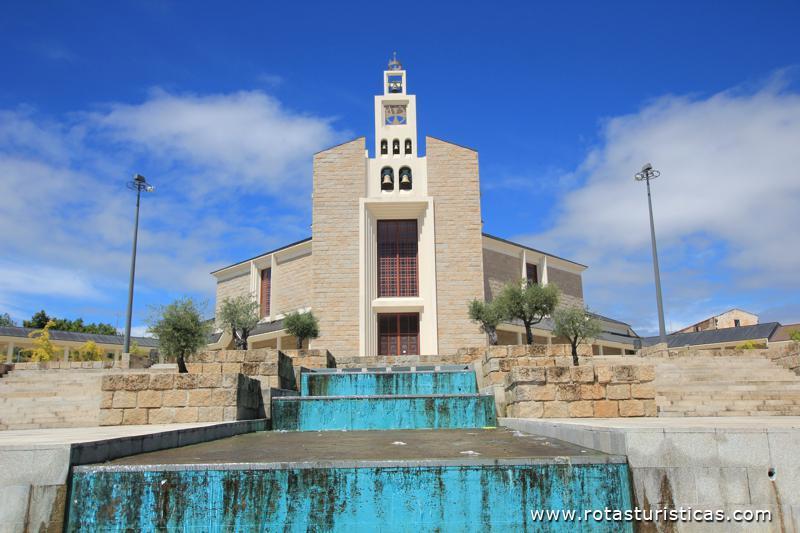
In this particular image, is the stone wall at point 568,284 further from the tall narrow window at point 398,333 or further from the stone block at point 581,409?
the stone block at point 581,409

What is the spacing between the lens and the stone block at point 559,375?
9.55 metres

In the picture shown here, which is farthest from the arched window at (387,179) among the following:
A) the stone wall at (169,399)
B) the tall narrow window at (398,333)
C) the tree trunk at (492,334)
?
the stone wall at (169,399)

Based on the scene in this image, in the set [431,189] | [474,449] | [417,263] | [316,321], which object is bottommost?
[474,449]

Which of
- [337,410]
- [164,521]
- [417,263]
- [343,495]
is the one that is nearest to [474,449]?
[343,495]

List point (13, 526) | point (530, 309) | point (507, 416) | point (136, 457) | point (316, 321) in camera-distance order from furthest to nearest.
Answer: point (316, 321) → point (530, 309) → point (507, 416) → point (136, 457) → point (13, 526)

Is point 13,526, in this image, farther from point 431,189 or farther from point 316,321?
point 431,189

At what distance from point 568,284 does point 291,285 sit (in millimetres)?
18502

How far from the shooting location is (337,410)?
414 inches

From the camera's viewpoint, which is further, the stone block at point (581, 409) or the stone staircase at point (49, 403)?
the stone staircase at point (49, 403)

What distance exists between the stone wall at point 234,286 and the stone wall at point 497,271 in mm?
15299

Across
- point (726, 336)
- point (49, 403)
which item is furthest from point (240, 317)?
point (726, 336)

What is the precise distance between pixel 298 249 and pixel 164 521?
28949mm

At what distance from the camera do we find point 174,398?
A: 31.7ft

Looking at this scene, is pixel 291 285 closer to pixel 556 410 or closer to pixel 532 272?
pixel 532 272
